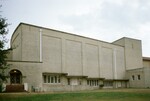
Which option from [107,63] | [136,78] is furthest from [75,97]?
[136,78]

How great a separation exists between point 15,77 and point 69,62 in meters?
13.8

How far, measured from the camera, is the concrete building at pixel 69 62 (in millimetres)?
34656

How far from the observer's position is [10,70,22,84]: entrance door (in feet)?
110

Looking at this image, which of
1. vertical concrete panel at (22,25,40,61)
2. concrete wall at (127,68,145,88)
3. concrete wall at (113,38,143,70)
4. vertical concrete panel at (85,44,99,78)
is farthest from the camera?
concrete wall at (113,38,143,70)

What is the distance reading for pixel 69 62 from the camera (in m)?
44.8

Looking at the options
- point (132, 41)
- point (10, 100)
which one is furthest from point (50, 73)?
point (132, 41)

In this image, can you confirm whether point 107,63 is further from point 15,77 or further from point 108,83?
point 15,77

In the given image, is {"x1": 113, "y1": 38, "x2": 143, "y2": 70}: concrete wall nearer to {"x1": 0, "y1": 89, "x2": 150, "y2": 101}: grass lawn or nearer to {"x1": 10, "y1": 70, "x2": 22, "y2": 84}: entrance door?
{"x1": 10, "y1": 70, "x2": 22, "y2": 84}: entrance door

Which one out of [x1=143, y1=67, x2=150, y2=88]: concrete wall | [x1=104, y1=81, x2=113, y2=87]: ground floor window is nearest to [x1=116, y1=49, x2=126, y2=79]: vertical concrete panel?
[x1=104, y1=81, x2=113, y2=87]: ground floor window

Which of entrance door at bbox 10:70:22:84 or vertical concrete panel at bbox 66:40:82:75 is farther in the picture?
vertical concrete panel at bbox 66:40:82:75

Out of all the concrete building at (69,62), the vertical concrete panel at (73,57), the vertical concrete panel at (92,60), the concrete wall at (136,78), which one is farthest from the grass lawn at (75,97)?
the concrete wall at (136,78)

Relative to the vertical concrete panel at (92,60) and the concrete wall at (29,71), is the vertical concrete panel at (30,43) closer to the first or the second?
the concrete wall at (29,71)

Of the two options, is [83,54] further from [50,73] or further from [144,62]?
[144,62]

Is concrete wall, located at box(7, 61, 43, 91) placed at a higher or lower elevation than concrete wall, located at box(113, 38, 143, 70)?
lower
